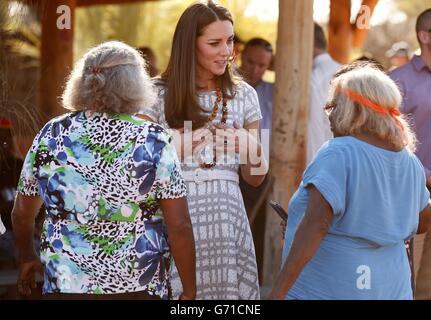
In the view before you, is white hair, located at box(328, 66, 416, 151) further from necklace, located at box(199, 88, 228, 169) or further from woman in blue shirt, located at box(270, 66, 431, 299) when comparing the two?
necklace, located at box(199, 88, 228, 169)

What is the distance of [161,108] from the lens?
169 inches

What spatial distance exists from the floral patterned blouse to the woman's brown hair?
0.65 m

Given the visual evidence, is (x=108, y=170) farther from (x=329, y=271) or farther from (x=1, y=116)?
(x=1, y=116)

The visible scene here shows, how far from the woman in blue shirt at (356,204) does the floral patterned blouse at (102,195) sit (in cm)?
53

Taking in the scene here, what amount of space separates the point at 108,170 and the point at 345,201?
0.91 metres

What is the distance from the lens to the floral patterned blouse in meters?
3.55

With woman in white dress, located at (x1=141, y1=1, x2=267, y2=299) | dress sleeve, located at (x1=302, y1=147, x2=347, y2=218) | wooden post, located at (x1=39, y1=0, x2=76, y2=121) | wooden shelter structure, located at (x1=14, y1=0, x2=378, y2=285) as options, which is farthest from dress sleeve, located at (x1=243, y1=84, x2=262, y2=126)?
wooden shelter structure, located at (x1=14, y1=0, x2=378, y2=285)

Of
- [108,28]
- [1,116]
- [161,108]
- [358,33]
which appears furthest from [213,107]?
[108,28]

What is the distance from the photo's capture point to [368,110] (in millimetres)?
3693

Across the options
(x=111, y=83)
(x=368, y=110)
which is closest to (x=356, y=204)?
(x=368, y=110)

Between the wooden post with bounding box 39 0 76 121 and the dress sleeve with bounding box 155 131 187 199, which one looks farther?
the wooden post with bounding box 39 0 76 121

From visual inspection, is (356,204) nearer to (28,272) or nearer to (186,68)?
(186,68)

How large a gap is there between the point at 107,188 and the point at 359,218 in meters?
0.97

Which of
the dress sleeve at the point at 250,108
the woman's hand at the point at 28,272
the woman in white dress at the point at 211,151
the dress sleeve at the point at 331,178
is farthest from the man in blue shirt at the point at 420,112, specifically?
the woman's hand at the point at 28,272
